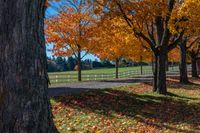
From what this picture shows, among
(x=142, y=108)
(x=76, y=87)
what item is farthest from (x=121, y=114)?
(x=76, y=87)

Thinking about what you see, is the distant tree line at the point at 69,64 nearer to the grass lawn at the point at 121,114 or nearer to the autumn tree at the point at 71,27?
the autumn tree at the point at 71,27

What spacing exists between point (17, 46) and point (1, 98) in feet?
2.17

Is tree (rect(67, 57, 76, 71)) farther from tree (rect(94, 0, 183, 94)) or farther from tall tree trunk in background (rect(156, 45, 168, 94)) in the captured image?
tall tree trunk in background (rect(156, 45, 168, 94))

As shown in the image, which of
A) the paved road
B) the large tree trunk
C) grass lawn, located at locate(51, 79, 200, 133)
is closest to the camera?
the large tree trunk

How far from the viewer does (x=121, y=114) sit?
43.2 ft

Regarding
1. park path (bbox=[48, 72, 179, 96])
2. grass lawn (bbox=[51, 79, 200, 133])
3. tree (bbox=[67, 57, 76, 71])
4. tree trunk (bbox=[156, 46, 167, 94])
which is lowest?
grass lawn (bbox=[51, 79, 200, 133])

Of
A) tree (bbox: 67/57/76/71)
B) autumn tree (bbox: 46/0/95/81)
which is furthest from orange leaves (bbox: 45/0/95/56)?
tree (bbox: 67/57/76/71)

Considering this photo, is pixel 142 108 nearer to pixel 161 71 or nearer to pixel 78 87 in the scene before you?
pixel 161 71

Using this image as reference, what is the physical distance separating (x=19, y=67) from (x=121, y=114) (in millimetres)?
9103

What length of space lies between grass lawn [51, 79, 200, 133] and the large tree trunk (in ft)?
18.2

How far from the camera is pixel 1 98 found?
443 cm

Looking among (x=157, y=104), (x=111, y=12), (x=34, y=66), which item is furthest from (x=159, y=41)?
(x=34, y=66)

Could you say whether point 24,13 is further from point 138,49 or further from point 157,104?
point 138,49

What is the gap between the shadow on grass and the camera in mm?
11939
